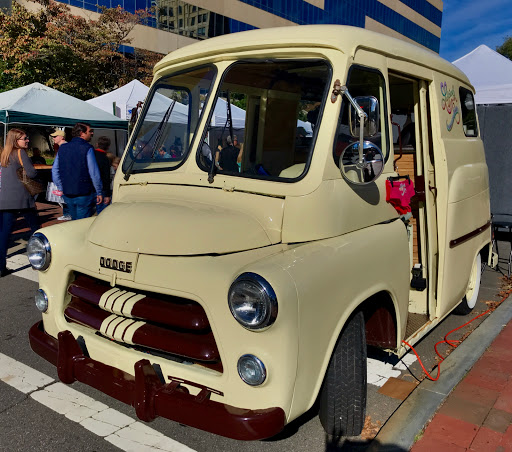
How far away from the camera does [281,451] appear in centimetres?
293

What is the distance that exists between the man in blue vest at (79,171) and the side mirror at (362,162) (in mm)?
4101

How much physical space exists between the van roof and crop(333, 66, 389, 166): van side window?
16cm

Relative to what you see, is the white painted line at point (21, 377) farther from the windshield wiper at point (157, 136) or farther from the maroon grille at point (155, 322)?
the windshield wiper at point (157, 136)

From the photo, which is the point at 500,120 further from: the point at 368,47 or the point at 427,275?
the point at 368,47

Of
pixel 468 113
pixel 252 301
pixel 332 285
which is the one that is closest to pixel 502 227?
pixel 468 113

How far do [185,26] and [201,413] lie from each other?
105 feet

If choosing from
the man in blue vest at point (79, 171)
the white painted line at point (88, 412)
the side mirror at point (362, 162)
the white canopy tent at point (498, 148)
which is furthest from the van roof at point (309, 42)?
the white canopy tent at point (498, 148)

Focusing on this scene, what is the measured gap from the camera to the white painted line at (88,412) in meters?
2.98

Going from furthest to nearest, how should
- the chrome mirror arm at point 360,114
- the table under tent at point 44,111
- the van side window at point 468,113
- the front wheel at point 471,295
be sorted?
the table under tent at point 44,111 → the front wheel at point 471,295 → the van side window at point 468,113 → the chrome mirror arm at point 360,114

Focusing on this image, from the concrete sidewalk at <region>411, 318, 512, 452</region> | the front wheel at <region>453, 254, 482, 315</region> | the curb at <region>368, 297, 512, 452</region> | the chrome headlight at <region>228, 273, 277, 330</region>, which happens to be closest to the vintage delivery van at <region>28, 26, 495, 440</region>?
the chrome headlight at <region>228, 273, 277, 330</region>

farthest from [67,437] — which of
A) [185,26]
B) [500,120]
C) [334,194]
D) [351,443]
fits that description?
[185,26]

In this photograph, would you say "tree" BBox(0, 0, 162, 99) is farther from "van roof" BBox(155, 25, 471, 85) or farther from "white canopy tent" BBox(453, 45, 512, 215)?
"van roof" BBox(155, 25, 471, 85)

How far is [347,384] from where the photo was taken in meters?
2.79

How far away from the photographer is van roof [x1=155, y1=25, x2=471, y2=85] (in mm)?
3008
